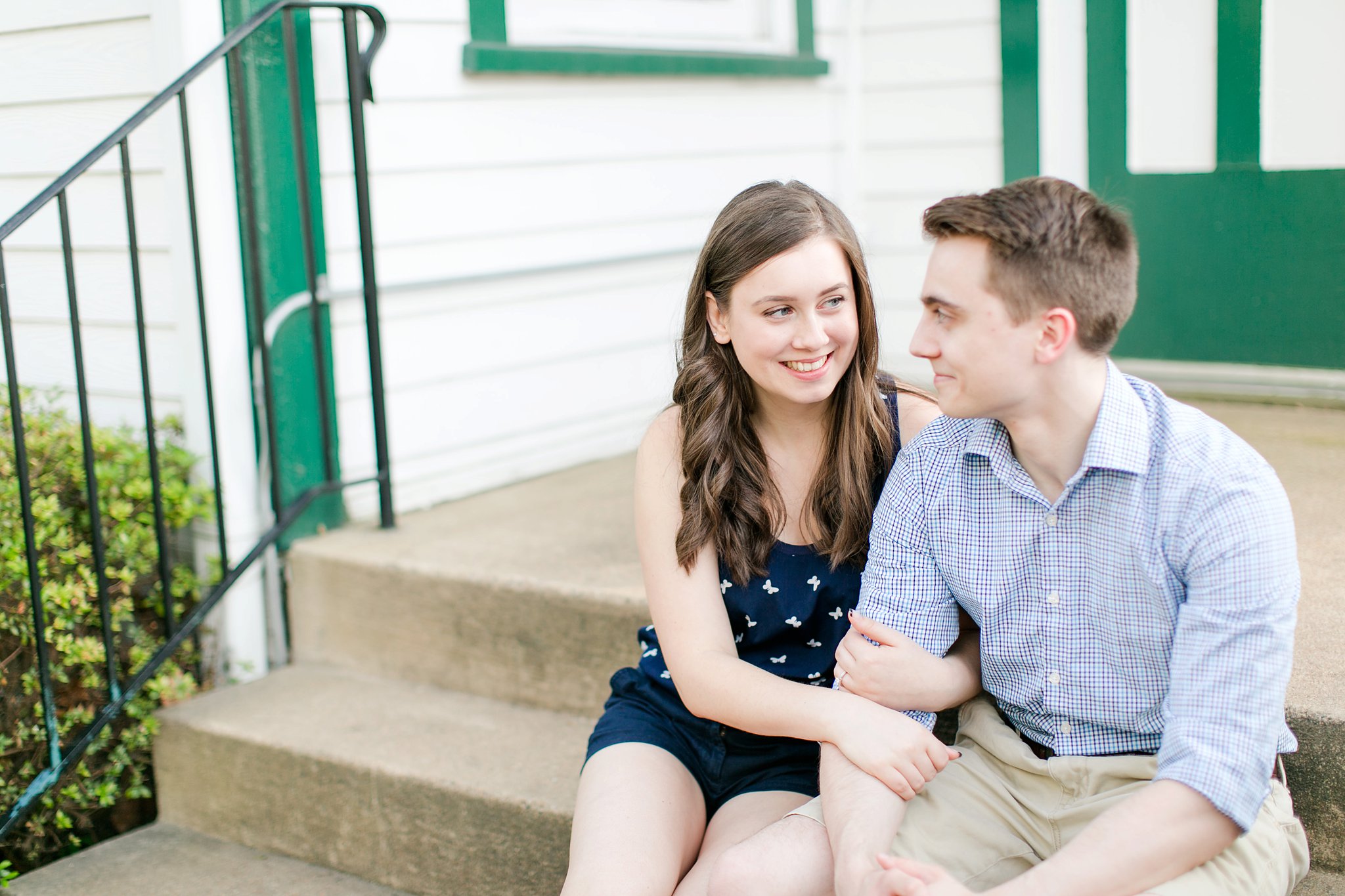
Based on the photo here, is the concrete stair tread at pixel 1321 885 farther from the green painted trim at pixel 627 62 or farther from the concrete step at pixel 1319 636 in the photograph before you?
the green painted trim at pixel 627 62

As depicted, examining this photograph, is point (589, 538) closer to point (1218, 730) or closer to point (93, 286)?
point (93, 286)

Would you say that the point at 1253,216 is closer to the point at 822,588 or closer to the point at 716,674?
the point at 822,588

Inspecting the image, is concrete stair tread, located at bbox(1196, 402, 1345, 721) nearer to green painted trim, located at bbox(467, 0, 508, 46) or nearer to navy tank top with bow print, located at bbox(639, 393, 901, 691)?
navy tank top with bow print, located at bbox(639, 393, 901, 691)

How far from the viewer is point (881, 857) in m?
1.45

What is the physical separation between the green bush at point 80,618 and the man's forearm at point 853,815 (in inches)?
62.0

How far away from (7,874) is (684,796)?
1313 millimetres

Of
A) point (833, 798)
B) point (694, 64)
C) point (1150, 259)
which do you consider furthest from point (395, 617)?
point (1150, 259)

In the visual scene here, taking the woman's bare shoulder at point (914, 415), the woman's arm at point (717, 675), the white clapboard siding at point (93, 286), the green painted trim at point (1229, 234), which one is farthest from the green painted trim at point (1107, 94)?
the white clapboard siding at point (93, 286)

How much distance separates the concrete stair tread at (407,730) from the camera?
229 cm

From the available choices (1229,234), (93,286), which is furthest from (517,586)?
(1229,234)

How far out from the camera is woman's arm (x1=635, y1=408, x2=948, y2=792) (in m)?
1.64

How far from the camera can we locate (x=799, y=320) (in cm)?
184

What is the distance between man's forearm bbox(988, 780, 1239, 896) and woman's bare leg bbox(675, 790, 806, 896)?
46cm

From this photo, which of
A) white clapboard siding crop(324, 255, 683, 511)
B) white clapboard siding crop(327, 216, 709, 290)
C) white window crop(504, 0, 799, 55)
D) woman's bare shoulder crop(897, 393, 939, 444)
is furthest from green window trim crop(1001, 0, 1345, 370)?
woman's bare shoulder crop(897, 393, 939, 444)
